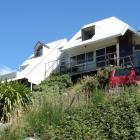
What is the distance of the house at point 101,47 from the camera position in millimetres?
41219

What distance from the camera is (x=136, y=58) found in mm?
38094

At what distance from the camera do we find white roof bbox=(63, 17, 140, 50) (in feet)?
136

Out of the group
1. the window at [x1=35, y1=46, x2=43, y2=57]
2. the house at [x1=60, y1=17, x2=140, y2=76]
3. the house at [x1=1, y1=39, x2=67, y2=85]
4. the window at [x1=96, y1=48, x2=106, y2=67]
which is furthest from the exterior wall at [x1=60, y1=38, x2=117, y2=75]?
the window at [x1=35, y1=46, x2=43, y2=57]

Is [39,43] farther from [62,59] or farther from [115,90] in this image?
[115,90]

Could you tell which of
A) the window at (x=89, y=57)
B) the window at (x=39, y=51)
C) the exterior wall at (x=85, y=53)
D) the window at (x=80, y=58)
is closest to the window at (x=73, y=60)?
the exterior wall at (x=85, y=53)

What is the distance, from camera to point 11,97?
768 inches

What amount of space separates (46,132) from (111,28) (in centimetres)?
3022

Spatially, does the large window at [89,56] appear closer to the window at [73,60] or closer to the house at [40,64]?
the window at [73,60]

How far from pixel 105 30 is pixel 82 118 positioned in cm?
2957

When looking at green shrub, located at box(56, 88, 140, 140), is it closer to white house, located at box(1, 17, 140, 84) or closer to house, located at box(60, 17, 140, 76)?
white house, located at box(1, 17, 140, 84)

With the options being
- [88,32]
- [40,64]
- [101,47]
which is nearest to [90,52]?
[101,47]

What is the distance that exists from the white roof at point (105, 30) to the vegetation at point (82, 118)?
79.7ft

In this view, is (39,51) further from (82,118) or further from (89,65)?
(82,118)

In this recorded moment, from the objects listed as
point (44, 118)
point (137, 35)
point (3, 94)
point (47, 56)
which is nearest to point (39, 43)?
point (47, 56)
